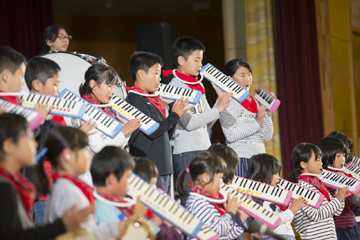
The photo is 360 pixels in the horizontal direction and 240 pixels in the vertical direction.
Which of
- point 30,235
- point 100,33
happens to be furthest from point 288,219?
point 100,33

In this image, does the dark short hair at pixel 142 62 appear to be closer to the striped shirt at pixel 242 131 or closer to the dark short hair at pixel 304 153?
the striped shirt at pixel 242 131

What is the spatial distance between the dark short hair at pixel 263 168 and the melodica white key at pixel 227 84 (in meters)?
0.47

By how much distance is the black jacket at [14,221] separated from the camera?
1.47 metres

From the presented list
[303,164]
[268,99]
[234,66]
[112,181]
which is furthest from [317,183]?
[112,181]

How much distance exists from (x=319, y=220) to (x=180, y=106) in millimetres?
1335

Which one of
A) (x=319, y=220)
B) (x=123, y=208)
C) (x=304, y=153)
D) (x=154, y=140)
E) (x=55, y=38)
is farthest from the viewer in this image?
(x=55, y=38)

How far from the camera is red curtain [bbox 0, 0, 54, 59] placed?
485cm

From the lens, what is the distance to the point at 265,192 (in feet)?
9.49

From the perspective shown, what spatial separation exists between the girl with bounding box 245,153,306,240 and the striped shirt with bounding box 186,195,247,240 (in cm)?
65

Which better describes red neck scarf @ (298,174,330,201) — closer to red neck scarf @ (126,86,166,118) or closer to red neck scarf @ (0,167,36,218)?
red neck scarf @ (126,86,166,118)

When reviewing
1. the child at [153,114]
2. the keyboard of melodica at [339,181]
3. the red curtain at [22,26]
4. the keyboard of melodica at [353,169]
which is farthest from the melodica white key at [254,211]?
the red curtain at [22,26]

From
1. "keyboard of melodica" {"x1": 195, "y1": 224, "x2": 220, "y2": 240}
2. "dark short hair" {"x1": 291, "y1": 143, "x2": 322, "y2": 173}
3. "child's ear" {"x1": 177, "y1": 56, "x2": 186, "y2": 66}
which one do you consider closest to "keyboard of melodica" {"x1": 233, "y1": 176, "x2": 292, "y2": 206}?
"keyboard of melodica" {"x1": 195, "y1": 224, "x2": 220, "y2": 240}

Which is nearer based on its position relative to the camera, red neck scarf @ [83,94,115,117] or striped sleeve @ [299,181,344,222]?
red neck scarf @ [83,94,115,117]

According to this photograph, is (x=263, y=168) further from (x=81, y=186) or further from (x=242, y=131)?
(x=81, y=186)
